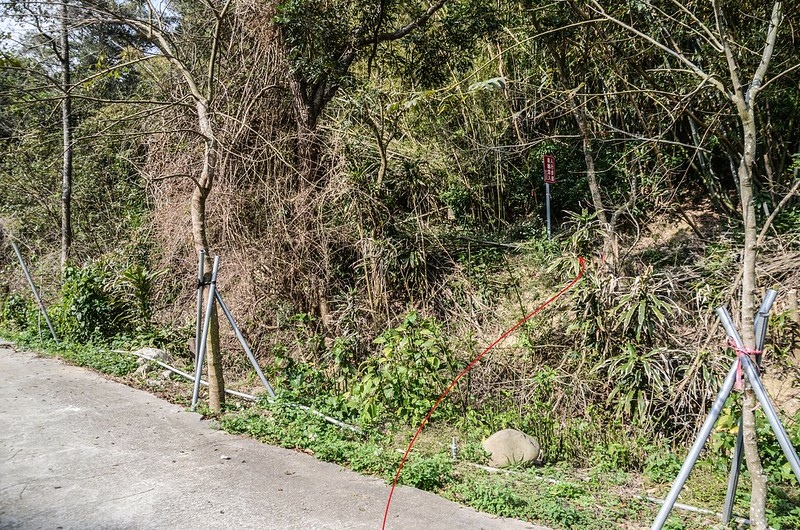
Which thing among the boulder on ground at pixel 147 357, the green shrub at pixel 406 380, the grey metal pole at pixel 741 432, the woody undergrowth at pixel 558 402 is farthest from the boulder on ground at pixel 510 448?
the boulder on ground at pixel 147 357

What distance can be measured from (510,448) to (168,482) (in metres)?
2.86

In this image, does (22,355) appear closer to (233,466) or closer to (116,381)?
(116,381)

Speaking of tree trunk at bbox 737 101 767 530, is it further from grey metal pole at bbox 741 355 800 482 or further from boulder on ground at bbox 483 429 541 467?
boulder on ground at bbox 483 429 541 467

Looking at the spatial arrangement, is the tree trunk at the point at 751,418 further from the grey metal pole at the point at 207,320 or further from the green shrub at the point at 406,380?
the grey metal pole at the point at 207,320

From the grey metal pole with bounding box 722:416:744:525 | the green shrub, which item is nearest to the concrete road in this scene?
the green shrub

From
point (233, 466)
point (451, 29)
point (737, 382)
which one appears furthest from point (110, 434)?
point (451, 29)

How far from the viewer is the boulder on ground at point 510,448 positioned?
5.16 metres

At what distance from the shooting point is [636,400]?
567cm

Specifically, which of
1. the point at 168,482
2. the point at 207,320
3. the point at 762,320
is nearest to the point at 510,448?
the point at 762,320

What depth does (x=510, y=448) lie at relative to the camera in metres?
5.19

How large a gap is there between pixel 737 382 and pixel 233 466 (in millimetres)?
3918

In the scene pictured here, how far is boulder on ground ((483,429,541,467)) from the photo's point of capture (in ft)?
16.9

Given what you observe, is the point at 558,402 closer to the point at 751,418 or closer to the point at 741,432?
the point at 741,432

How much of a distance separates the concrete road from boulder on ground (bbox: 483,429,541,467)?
0.86 meters
